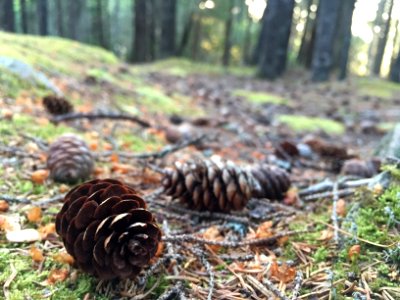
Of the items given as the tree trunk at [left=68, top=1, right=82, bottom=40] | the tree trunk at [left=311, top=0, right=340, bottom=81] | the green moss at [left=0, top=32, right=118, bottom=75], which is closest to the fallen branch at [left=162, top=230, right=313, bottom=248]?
the green moss at [left=0, top=32, right=118, bottom=75]

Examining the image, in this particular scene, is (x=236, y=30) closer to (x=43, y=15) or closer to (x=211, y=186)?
(x=43, y=15)

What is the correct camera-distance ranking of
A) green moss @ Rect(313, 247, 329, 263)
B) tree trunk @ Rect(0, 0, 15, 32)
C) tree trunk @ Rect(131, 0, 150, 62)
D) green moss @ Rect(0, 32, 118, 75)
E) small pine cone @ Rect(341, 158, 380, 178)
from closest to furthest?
1. green moss @ Rect(313, 247, 329, 263)
2. small pine cone @ Rect(341, 158, 380, 178)
3. green moss @ Rect(0, 32, 118, 75)
4. tree trunk @ Rect(0, 0, 15, 32)
5. tree trunk @ Rect(131, 0, 150, 62)

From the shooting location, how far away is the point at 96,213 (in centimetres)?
147

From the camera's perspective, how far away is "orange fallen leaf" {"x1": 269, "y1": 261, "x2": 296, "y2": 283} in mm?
1589

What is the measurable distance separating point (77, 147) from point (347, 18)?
15.9m

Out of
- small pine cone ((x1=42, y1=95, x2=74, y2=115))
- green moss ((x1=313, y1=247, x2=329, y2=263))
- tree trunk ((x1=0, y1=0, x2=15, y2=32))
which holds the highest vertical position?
tree trunk ((x1=0, y1=0, x2=15, y2=32))

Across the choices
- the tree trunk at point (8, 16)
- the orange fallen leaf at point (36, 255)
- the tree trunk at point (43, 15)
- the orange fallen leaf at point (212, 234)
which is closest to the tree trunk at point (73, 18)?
the tree trunk at point (43, 15)

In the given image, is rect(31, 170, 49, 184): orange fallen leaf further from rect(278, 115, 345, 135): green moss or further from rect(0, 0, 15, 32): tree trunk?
rect(0, 0, 15, 32): tree trunk

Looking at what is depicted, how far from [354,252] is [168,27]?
61.5ft

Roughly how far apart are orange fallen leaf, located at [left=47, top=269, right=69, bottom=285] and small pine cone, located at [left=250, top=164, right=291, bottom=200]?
1243 millimetres

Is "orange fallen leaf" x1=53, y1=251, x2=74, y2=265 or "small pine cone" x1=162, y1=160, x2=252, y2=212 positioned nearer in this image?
"orange fallen leaf" x1=53, y1=251, x2=74, y2=265

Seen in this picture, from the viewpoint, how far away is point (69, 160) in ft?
7.80

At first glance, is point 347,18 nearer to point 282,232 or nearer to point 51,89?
point 51,89

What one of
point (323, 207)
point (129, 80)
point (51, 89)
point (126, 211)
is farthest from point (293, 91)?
point (126, 211)
